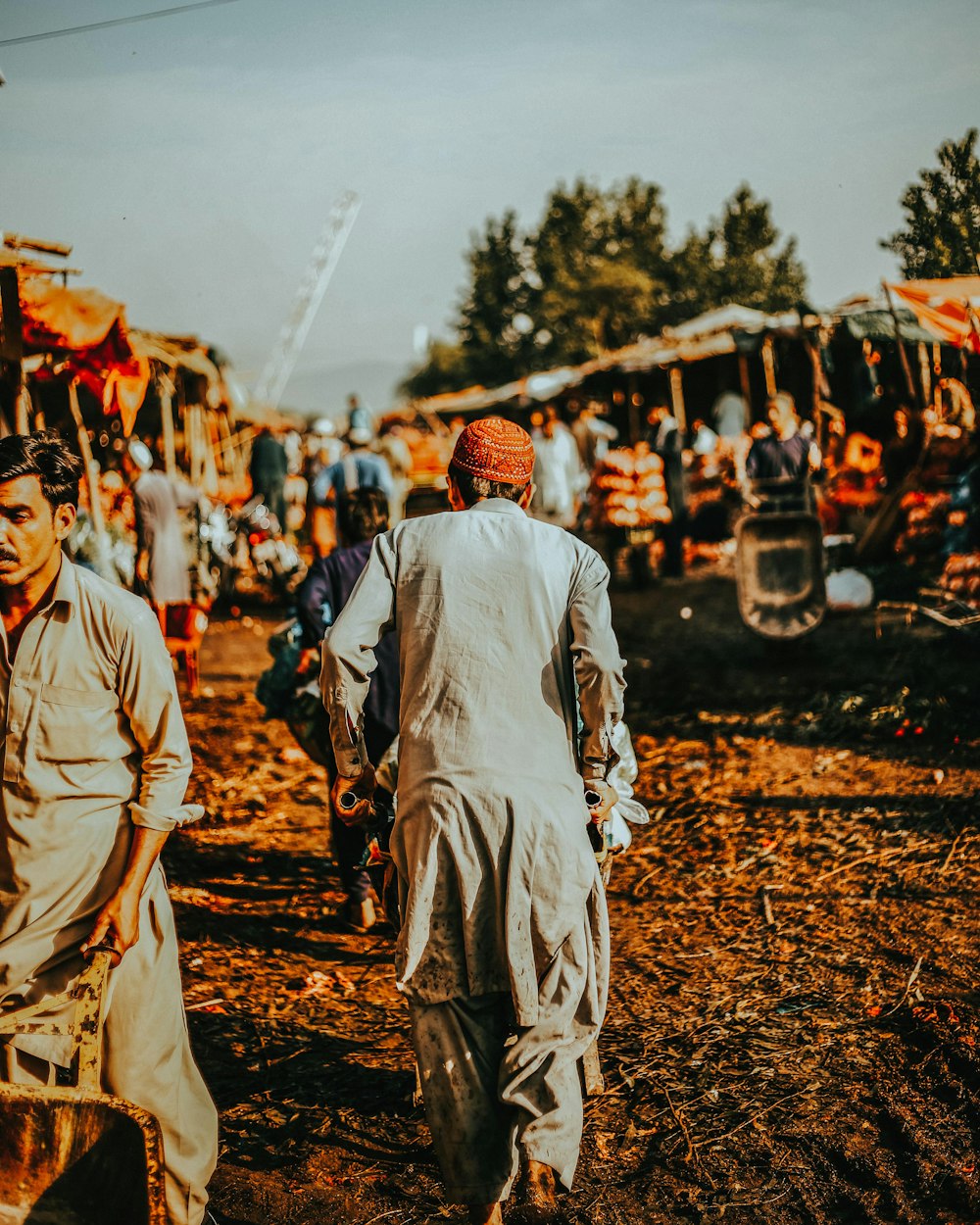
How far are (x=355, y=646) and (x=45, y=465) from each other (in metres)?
0.84

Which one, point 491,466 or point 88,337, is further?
point 88,337

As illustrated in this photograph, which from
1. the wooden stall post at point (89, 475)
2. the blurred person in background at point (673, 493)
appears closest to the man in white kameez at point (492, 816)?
the wooden stall post at point (89, 475)

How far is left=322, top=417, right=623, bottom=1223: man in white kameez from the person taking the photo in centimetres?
278

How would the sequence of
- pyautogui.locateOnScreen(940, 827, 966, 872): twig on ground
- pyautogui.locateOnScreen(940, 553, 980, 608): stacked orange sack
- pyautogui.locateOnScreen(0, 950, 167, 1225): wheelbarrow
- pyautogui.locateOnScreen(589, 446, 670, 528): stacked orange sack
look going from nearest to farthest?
pyautogui.locateOnScreen(0, 950, 167, 1225): wheelbarrow, pyautogui.locateOnScreen(940, 827, 966, 872): twig on ground, pyautogui.locateOnScreen(940, 553, 980, 608): stacked orange sack, pyautogui.locateOnScreen(589, 446, 670, 528): stacked orange sack

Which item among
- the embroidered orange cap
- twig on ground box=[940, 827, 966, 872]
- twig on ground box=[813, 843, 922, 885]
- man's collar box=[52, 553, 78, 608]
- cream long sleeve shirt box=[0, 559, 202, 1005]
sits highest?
the embroidered orange cap

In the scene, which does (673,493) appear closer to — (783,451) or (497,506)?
(783,451)

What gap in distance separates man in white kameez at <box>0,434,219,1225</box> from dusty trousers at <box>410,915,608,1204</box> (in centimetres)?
60

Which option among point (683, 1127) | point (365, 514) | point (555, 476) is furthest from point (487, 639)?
point (555, 476)

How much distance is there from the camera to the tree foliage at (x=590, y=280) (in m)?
47.3

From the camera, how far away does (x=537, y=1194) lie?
2812mm

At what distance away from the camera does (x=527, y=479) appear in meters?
3.08

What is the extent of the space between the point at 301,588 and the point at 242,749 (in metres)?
3.59

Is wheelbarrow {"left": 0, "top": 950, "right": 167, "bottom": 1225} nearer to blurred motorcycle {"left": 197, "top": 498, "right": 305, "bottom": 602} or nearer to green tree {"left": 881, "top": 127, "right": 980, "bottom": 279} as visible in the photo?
green tree {"left": 881, "top": 127, "right": 980, "bottom": 279}

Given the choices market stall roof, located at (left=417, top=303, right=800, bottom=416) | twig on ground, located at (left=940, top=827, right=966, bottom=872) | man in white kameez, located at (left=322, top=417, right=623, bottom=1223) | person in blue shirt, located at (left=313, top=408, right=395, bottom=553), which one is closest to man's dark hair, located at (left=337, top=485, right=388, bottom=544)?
man in white kameez, located at (left=322, top=417, right=623, bottom=1223)
